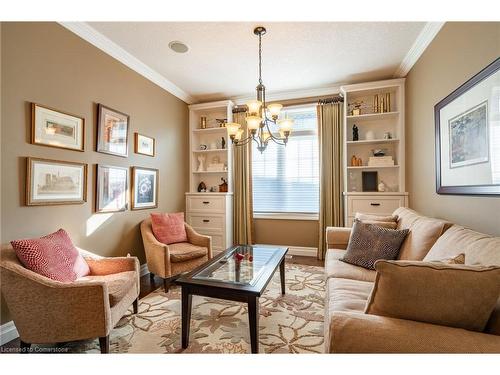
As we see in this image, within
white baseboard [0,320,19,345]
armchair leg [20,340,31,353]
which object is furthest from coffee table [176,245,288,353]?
white baseboard [0,320,19,345]

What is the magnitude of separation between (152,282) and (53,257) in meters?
1.37

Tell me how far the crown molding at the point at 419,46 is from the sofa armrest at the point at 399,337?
2727 millimetres

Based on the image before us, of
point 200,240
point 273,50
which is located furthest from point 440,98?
point 200,240

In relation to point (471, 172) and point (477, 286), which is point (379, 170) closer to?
point (471, 172)

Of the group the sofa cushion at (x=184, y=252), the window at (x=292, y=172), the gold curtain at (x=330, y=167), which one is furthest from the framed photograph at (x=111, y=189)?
the gold curtain at (x=330, y=167)

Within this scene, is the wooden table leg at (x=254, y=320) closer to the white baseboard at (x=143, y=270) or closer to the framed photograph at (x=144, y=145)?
the white baseboard at (x=143, y=270)

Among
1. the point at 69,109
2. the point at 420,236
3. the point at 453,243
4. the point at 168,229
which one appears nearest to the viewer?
the point at 453,243

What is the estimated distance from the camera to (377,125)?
3.64 meters

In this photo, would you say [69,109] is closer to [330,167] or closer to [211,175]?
[211,175]

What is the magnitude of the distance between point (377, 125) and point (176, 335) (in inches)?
149

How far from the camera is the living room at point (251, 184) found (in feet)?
4.42

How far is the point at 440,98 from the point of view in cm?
228

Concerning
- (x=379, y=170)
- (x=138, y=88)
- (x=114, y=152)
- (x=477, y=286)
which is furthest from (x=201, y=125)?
(x=477, y=286)

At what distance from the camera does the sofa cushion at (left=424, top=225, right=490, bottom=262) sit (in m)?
1.29
